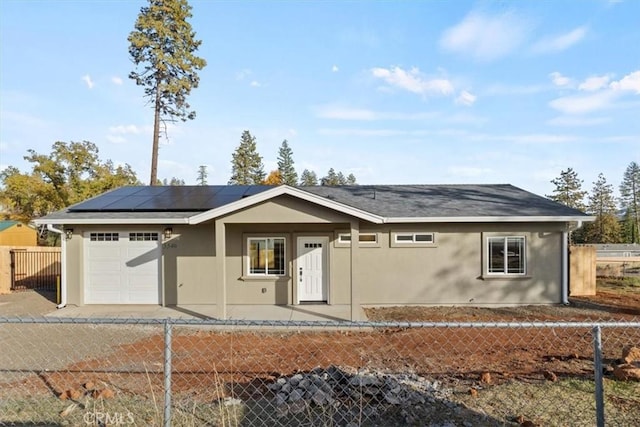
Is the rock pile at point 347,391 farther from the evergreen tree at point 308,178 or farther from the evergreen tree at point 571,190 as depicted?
the evergreen tree at point 308,178

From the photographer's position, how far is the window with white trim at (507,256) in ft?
40.7

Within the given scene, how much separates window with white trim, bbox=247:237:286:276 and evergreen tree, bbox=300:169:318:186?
63.5 meters

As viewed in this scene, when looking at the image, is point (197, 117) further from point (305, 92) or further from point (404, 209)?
point (404, 209)

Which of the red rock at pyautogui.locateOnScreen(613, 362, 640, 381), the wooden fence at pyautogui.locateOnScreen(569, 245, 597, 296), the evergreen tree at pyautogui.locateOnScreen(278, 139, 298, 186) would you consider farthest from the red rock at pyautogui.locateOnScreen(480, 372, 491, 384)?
the evergreen tree at pyautogui.locateOnScreen(278, 139, 298, 186)

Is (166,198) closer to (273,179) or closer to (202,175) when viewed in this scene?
(273,179)

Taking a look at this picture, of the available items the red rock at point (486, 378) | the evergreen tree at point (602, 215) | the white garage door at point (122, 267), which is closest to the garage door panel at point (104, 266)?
the white garage door at point (122, 267)

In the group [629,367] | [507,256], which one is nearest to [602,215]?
[507,256]

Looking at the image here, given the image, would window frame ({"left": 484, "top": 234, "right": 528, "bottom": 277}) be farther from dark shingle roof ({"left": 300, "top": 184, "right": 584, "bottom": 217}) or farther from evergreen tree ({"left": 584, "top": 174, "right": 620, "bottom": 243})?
evergreen tree ({"left": 584, "top": 174, "right": 620, "bottom": 243})

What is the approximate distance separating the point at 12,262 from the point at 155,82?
47.1ft

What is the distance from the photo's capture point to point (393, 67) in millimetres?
16047

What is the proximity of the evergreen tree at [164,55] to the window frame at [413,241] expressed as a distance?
56.8 ft

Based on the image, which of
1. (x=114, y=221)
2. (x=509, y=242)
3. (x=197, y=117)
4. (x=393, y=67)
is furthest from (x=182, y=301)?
(x=197, y=117)

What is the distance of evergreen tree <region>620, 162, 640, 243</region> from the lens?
5147 cm

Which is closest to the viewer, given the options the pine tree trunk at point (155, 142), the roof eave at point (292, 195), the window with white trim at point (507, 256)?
the roof eave at point (292, 195)
